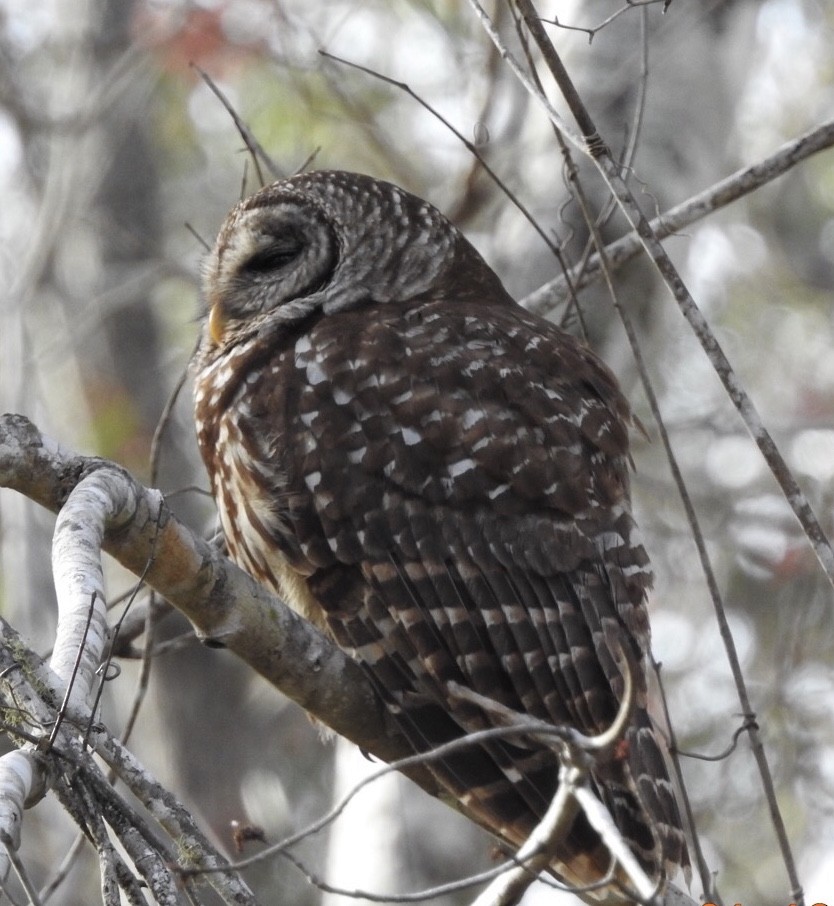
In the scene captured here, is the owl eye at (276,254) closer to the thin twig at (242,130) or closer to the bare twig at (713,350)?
the thin twig at (242,130)

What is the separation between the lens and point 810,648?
29.6 feet

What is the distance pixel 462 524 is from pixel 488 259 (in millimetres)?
2661

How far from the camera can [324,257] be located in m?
4.72

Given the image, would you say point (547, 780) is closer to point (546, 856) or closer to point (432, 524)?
point (432, 524)

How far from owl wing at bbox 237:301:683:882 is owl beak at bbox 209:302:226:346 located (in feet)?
1.89

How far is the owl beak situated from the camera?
15.3 feet

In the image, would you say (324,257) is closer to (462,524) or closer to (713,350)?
(462,524)

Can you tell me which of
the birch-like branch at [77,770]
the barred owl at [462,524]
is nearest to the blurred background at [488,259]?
the barred owl at [462,524]

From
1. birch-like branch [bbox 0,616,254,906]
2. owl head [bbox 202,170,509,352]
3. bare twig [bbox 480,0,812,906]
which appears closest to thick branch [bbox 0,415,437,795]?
birch-like branch [bbox 0,616,254,906]

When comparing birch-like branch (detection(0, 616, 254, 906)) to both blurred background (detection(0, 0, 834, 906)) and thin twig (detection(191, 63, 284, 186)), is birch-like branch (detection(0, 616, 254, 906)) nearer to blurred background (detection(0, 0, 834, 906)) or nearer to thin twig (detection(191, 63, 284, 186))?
thin twig (detection(191, 63, 284, 186))

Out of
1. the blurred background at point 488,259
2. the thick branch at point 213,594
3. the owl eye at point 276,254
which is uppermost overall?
the blurred background at point 488,259

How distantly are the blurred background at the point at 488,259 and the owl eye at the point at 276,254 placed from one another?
0.87m

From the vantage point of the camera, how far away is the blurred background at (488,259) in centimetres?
600

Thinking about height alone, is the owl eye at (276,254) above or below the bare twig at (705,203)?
below
